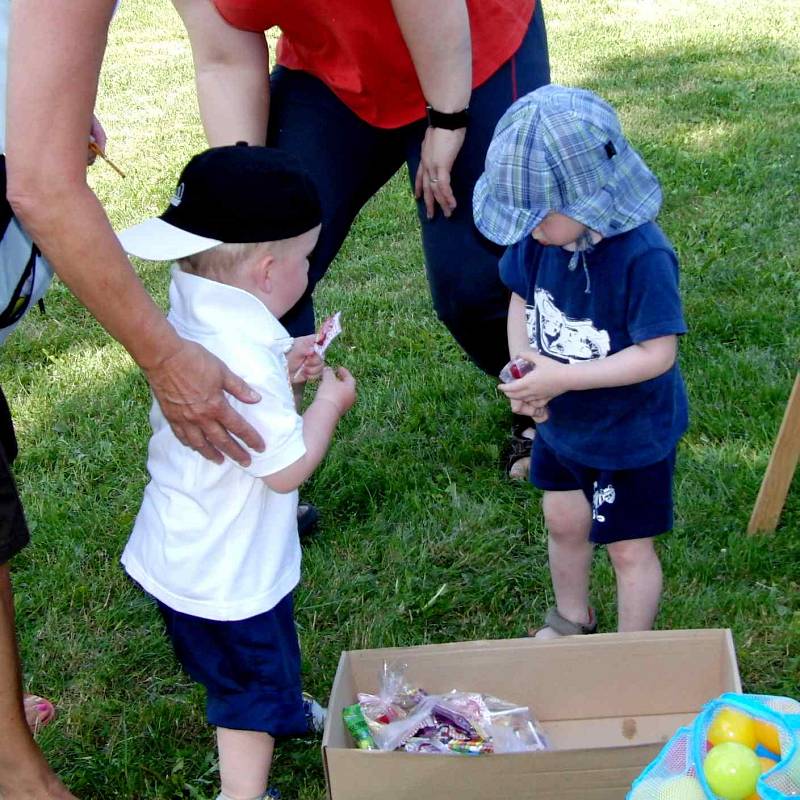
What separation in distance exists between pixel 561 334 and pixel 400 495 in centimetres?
113

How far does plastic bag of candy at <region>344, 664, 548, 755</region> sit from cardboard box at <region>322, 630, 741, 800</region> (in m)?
0.03

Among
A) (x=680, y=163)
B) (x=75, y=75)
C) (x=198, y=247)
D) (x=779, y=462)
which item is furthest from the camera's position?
(x=680, y=163)

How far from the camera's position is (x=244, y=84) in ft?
8.72

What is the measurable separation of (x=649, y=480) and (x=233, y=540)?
2.81 ft

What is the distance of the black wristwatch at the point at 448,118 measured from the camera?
257cm

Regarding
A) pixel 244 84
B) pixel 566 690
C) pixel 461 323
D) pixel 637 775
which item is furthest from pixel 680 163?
pixel 637 775

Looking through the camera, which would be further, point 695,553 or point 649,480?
point 695,553

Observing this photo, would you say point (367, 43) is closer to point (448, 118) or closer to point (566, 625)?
point (448, 118)

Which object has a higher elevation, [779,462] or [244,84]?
[244,84]

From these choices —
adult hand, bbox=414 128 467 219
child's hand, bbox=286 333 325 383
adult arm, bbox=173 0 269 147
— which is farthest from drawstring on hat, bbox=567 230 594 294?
adult arm, bbox=173 0 269 147

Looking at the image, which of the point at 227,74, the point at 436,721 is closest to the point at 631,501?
the point at 436,721

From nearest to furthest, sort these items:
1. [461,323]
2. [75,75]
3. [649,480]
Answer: [75,75]
[649,480]
[461,323]

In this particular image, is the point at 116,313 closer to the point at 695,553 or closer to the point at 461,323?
the point at 461,323

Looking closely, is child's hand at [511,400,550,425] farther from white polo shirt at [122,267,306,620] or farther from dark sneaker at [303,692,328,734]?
dark sneaker at [303,692,328,734]
